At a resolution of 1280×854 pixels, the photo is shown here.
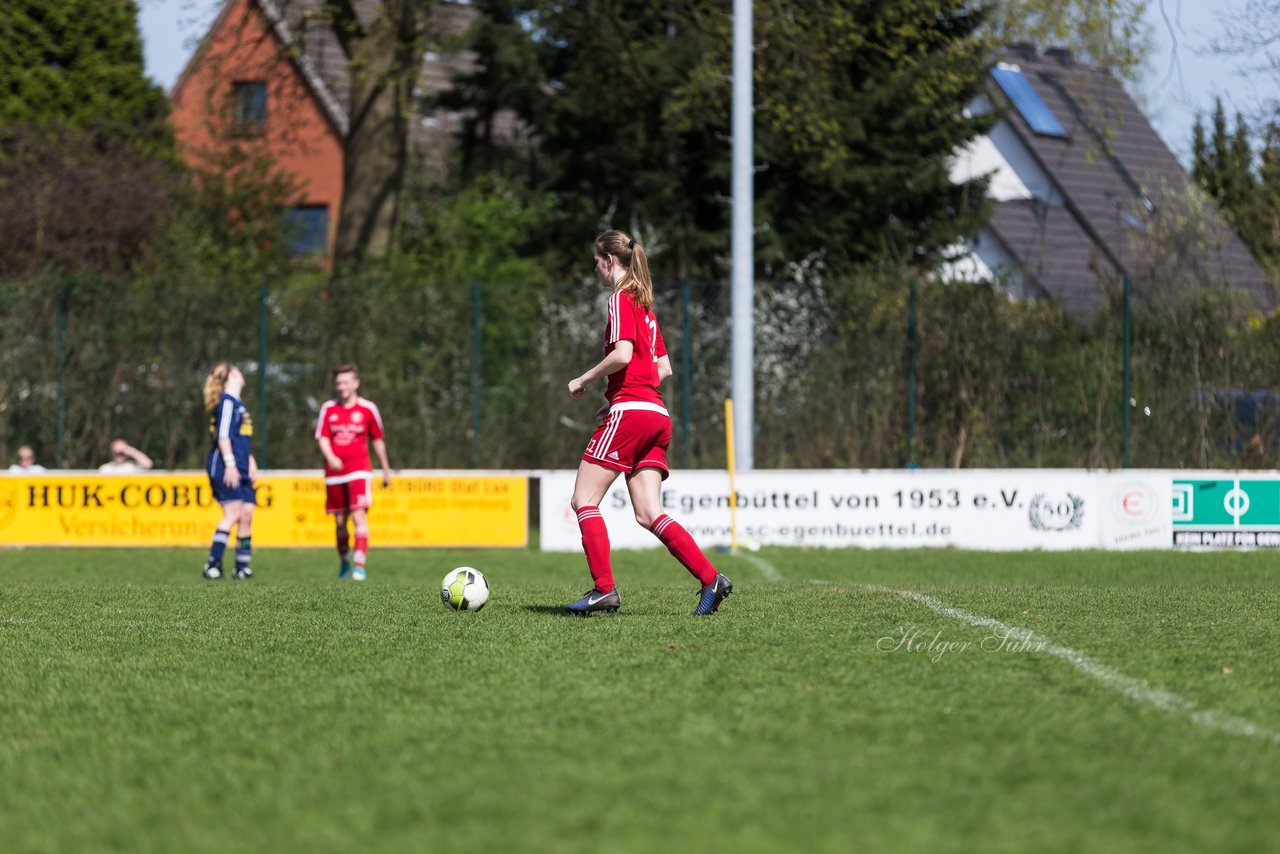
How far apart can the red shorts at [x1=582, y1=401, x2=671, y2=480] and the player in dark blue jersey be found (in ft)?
19.8

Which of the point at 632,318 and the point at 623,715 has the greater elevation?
the point at 632,318

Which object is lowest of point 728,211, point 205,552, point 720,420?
point 205,552

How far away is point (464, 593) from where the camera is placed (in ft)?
29.3

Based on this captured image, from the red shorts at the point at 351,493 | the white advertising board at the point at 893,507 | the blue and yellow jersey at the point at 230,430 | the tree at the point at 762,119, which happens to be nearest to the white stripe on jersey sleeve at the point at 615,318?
the blue and yellow jersey at the point at 230,430

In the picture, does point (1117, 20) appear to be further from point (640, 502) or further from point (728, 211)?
point (640, 502)

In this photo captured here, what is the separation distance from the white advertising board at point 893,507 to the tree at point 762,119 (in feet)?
24.2

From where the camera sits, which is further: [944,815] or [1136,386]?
[1136,386]

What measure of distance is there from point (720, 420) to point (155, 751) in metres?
16.4

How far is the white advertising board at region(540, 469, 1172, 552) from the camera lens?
17.9m

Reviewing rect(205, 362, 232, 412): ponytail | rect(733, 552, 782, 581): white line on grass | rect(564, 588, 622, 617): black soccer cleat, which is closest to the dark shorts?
rect(205, 362, 232, 412): ponytail

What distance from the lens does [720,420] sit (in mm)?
21344

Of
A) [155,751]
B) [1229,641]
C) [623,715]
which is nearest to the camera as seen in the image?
[155,751]

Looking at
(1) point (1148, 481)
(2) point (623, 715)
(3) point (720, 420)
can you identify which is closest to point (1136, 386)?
(1) point (1148, 481)

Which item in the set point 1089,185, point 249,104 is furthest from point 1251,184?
point 249,104
